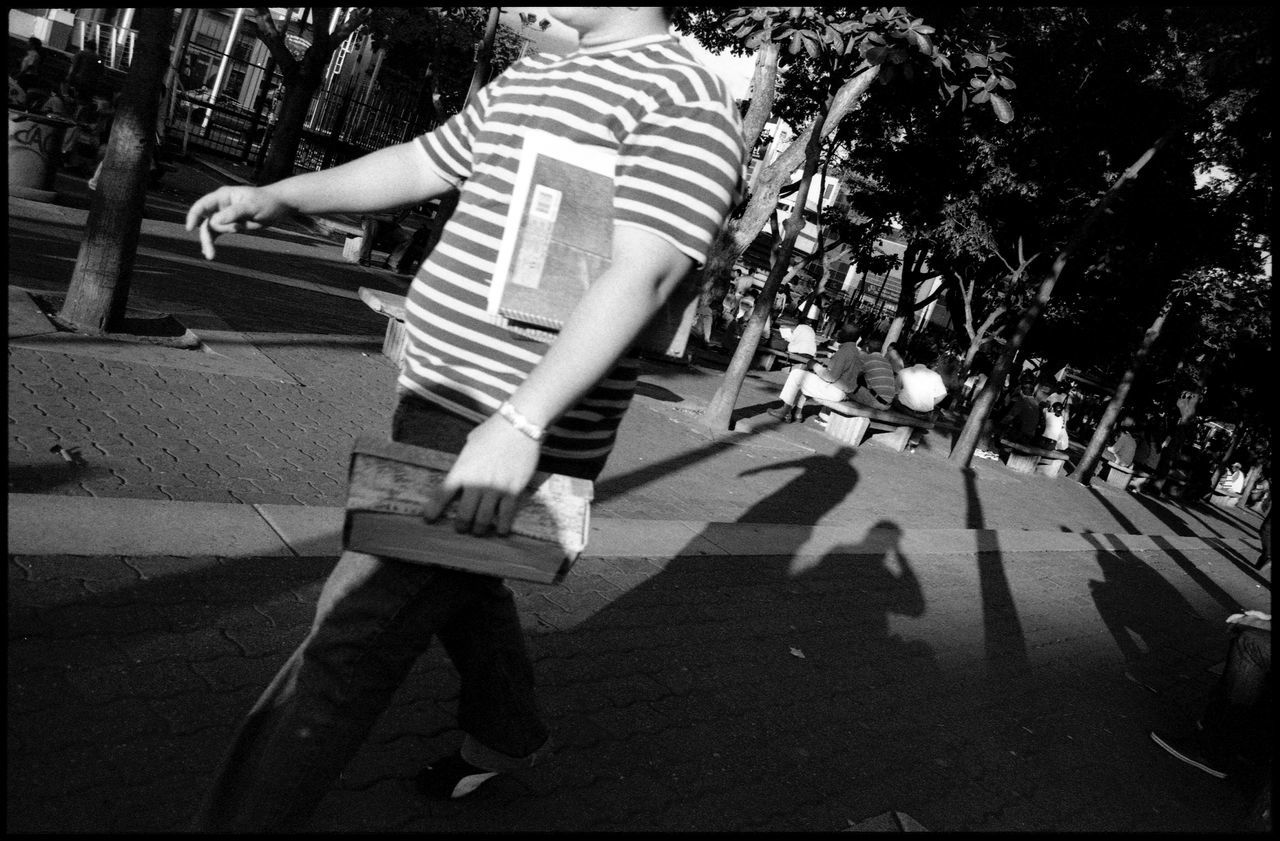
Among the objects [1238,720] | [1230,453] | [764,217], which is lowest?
[1238,720]

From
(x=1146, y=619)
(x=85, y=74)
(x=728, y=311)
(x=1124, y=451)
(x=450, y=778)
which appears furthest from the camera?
(x=728, y=311)

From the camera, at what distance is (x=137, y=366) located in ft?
19.8

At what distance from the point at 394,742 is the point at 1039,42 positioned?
1612 centimetres

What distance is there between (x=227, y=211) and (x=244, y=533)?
2.37 meters

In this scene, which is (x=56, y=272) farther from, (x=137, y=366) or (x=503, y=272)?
(x=503, y=272)

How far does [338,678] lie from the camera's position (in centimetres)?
192

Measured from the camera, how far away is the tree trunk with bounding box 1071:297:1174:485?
16.7m

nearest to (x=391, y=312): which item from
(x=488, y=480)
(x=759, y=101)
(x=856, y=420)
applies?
(x=759, y=101)

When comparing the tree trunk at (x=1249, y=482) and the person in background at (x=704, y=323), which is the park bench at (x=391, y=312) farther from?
the tree trunk at (x=1249, y=482)

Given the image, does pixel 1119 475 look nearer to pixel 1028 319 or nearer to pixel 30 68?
pixel 1028 319

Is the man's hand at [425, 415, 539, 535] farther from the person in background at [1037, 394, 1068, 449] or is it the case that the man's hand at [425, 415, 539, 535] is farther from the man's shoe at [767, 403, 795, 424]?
the person in background at [1037, 394, 1068, 449]

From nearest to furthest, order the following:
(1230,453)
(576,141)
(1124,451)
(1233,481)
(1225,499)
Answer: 1. (576,141)
2. (1124,451)
3. (1230,453)
4. (1225,499)
5. (1233,481)

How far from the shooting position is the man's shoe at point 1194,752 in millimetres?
4766

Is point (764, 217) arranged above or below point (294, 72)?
below
